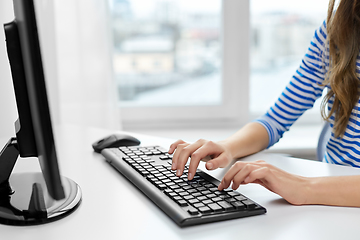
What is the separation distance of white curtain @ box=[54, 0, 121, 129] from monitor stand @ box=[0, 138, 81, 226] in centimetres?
99

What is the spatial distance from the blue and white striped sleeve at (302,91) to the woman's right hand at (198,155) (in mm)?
281

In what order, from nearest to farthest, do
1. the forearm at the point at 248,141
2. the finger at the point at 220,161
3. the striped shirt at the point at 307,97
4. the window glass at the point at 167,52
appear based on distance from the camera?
the finger at the point at 220,161 → the forearm at the point at 248,141 → the striped shirt at the point at 307,97 → the window glass at the point at 167,52

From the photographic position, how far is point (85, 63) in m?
1.70

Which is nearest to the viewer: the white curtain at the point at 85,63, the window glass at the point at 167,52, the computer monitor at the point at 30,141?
the computer monitor at the point at 30,141

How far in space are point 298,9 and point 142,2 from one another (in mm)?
753

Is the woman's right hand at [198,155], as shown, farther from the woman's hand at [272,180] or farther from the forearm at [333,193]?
the forearm at [333,193]

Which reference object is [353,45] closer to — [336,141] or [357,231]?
[336,141]

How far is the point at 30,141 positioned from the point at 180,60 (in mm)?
1357

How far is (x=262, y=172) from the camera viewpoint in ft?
2.16

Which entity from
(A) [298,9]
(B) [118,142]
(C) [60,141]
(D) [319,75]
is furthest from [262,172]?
(A) [298,9]

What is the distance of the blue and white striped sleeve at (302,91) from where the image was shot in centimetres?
111

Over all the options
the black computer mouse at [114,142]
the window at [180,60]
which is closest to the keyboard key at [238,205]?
the black computer mouse at [114,142]

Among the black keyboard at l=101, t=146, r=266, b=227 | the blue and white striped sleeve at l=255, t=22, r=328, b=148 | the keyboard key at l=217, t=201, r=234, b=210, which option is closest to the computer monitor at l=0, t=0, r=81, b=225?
the black keyboard at l=101, t=146, r=266, b=227

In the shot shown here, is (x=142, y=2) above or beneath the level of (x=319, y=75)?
above
